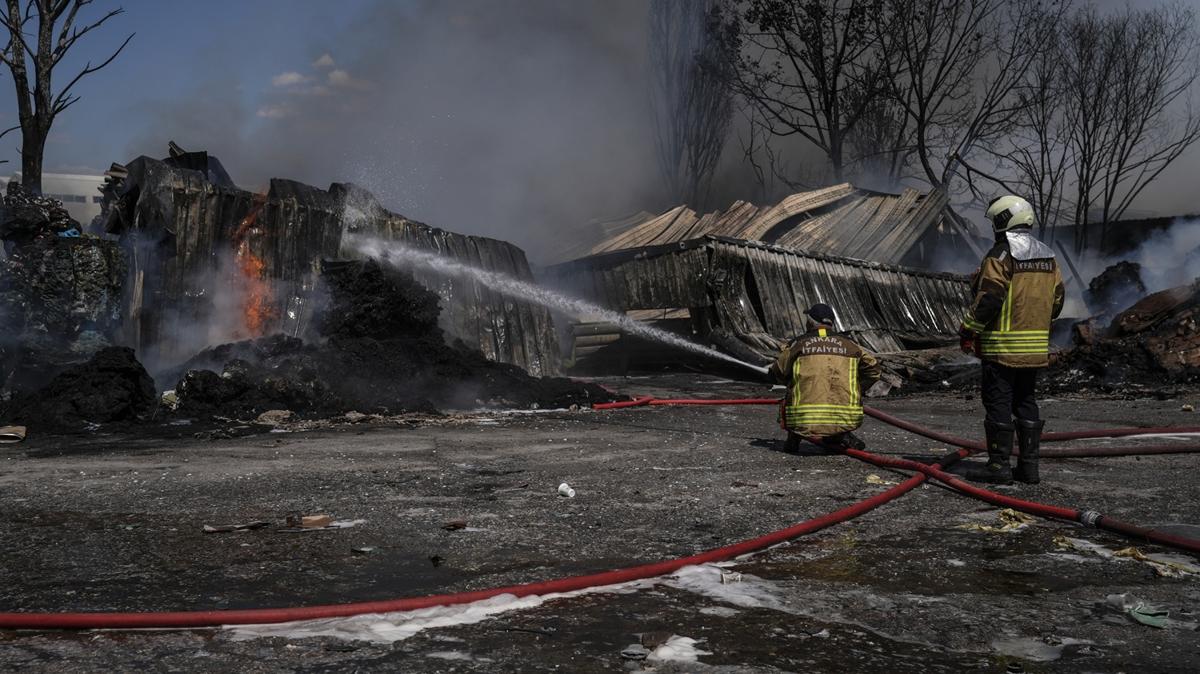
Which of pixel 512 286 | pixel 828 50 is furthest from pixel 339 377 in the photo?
pixel 828 50

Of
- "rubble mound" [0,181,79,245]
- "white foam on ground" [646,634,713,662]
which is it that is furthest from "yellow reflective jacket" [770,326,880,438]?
"rubble mound" [0,181,79,245]

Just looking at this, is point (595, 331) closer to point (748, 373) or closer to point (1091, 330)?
point (748, 373)

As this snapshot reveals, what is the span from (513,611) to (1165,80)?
24519 mm


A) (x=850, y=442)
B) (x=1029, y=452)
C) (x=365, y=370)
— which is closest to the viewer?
(x=1029, y=452)

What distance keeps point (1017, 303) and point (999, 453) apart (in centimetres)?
88

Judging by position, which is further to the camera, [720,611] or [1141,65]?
[1141,65]

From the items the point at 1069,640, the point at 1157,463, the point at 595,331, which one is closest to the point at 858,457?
the point at 1157,463

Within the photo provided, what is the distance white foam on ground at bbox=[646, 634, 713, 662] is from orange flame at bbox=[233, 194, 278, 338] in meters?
9.52

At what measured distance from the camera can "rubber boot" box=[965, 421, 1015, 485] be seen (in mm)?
6004

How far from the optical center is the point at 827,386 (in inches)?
277

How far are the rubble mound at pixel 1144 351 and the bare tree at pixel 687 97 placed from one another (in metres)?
16.9

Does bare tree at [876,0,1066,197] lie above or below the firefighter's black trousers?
above

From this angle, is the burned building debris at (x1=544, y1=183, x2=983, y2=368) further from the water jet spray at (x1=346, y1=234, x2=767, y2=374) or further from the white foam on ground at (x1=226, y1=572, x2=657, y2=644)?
the white foam on ground at (x1=226, y1=572, x2=657, y2=644)

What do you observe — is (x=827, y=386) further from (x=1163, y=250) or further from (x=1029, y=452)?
(x=1163, y=250)
